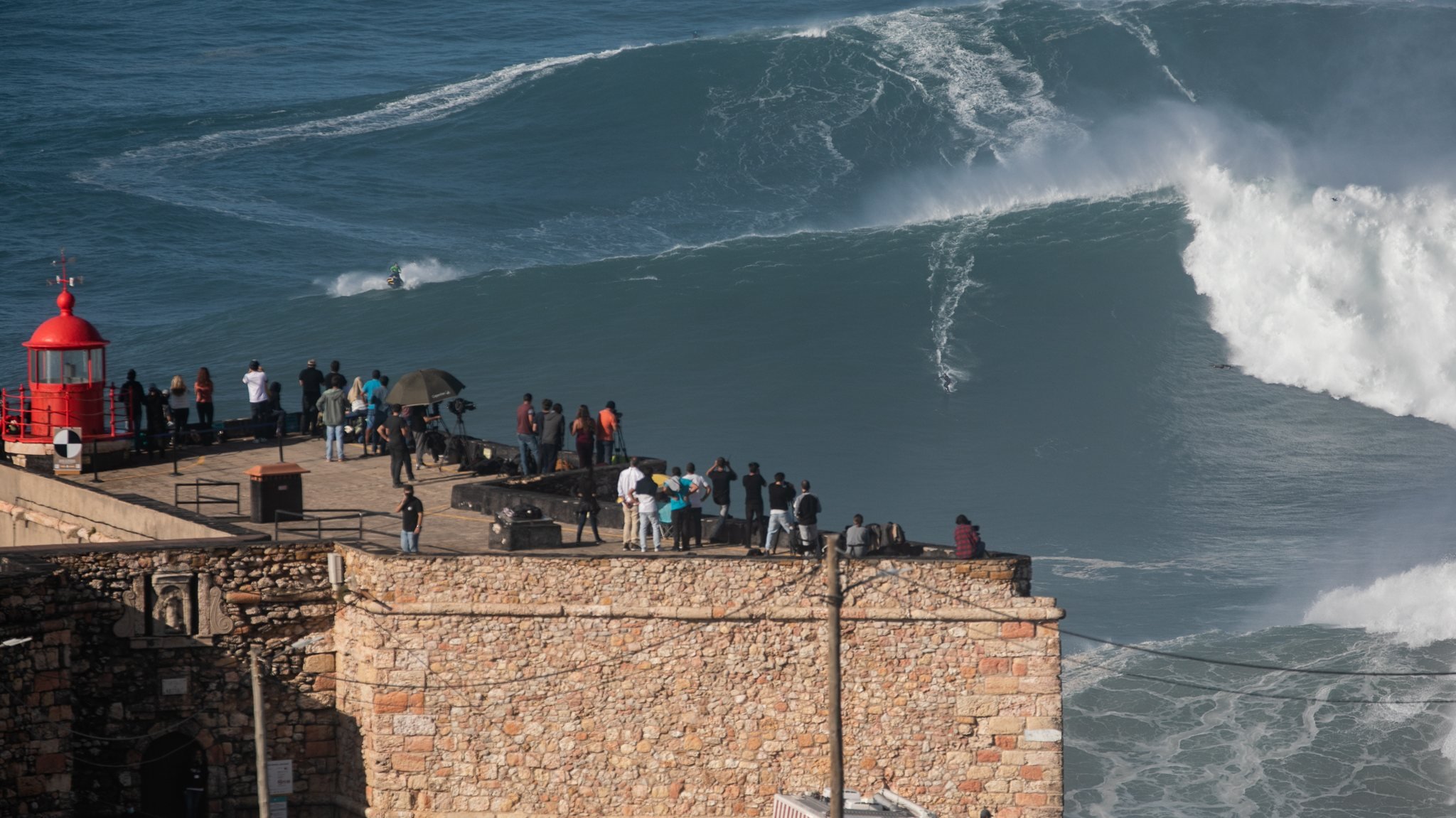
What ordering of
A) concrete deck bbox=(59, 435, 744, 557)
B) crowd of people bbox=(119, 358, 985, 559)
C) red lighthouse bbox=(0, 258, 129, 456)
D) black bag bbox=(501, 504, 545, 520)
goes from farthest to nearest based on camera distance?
red lighthouse bbox=(0, 258, 129, 456), concrete deck bbox=(59, 435, 744, 557), black bag bbox=(501, 504, 545, 520), crowd of people bbox=(119, 358, 985, 559)

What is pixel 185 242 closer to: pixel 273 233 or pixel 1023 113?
pixel 273 233

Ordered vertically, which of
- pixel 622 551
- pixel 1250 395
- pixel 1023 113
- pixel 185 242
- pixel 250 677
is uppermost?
pixel 1023 113

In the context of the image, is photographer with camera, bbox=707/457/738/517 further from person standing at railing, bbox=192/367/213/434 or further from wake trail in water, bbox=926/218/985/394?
wake trail in water, bbox=926/218/985/394

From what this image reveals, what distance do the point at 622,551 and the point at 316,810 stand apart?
4.98 meters

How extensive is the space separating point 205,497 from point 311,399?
455cm

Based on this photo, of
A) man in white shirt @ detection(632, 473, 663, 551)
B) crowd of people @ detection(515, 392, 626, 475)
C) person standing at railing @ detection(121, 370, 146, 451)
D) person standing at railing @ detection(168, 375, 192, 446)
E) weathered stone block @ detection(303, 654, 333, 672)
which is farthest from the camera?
person standing at railing @ detection(168, 375, 192, 446)

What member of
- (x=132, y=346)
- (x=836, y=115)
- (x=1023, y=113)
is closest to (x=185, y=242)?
(x=132, y=346)

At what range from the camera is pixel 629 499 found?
23.2 meters

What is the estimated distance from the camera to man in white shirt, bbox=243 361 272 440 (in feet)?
99.5

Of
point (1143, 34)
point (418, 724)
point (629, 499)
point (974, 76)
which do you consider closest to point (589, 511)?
point (629, 499)

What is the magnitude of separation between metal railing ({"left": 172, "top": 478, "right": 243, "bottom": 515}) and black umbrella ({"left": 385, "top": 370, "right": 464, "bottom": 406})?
107 inches

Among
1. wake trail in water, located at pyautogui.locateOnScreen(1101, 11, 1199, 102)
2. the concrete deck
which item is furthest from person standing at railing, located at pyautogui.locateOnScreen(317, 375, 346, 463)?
wake trail in water, located at pyautogui.locateOnScreen(1101, 11, 1199, 102)

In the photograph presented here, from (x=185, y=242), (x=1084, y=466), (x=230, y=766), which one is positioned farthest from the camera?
(x=185, y=242)

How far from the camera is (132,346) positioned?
51.3m
